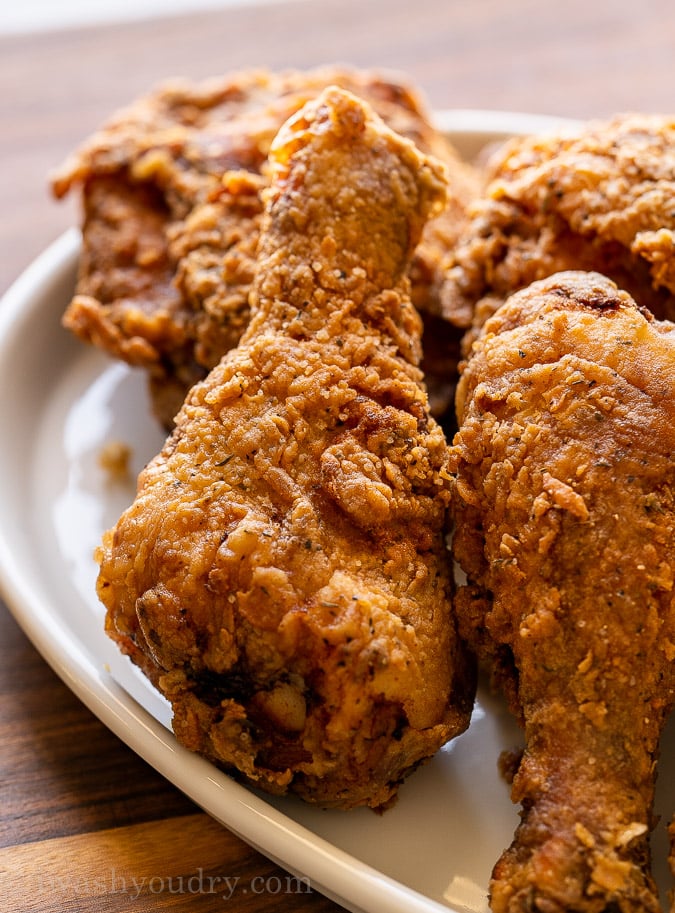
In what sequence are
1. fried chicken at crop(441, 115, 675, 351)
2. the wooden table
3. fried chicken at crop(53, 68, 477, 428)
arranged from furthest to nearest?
the wooden table
fried chicken at crop(53, 68, 477, 428)
fried chicken at crop(441, 115, 675, 351)

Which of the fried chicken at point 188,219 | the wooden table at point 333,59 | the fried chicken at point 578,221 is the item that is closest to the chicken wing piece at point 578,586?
the fried chicken at point 578,221

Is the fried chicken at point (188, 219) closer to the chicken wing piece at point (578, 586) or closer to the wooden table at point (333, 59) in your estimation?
the chicken wing piece at point (578, 586)

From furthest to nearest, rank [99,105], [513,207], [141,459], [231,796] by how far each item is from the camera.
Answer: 1. [99,105]
2. [141,459]
3. [513,207]
4. [231,796]

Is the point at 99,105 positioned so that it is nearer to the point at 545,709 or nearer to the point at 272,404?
the point at 272,404

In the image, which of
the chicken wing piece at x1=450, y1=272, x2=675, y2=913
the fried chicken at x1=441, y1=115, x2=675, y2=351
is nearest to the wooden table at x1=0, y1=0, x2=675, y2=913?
the chicken wing piece at x1=450, y1=272, x2=675, y2=913

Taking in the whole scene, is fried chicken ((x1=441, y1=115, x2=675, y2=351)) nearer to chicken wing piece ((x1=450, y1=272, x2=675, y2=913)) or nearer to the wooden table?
chicken wing piece ((x1=450, y1=272, x2=675, y2=913))

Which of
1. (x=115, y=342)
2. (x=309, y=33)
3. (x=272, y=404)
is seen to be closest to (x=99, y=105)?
(x=309, y=33)
